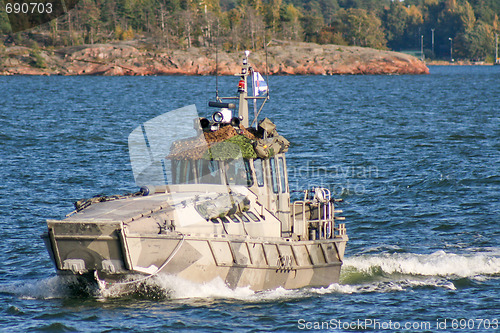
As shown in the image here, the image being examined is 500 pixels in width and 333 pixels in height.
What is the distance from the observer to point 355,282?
2094 centimetres

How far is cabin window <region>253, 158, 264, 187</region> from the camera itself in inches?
768

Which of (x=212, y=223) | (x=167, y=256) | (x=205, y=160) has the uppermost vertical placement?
(x=205, y=160)

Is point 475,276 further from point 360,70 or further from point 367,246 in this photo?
point 360,70

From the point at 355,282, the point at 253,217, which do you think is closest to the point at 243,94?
the point at 253,217

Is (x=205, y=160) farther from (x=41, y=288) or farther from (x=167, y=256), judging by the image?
(x=41, y=288)

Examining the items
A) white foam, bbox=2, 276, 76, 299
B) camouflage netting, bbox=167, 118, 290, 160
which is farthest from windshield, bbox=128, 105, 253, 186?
white foam, bbox=2, 276, 76, 299

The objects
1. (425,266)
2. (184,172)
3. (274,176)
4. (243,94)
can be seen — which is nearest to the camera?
(184,172)

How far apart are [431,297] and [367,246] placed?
16.9ft

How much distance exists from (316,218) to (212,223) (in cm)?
497

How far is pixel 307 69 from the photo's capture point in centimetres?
16012

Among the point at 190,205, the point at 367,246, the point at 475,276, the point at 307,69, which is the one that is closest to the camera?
the point at 190,205

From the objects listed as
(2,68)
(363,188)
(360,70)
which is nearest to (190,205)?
(363,188)

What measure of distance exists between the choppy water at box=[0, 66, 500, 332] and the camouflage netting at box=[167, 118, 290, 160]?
3393mm

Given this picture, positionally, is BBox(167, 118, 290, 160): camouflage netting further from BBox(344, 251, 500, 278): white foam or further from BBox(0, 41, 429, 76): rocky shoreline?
BBox(0, 41, 429, 76): rocky shoreline
